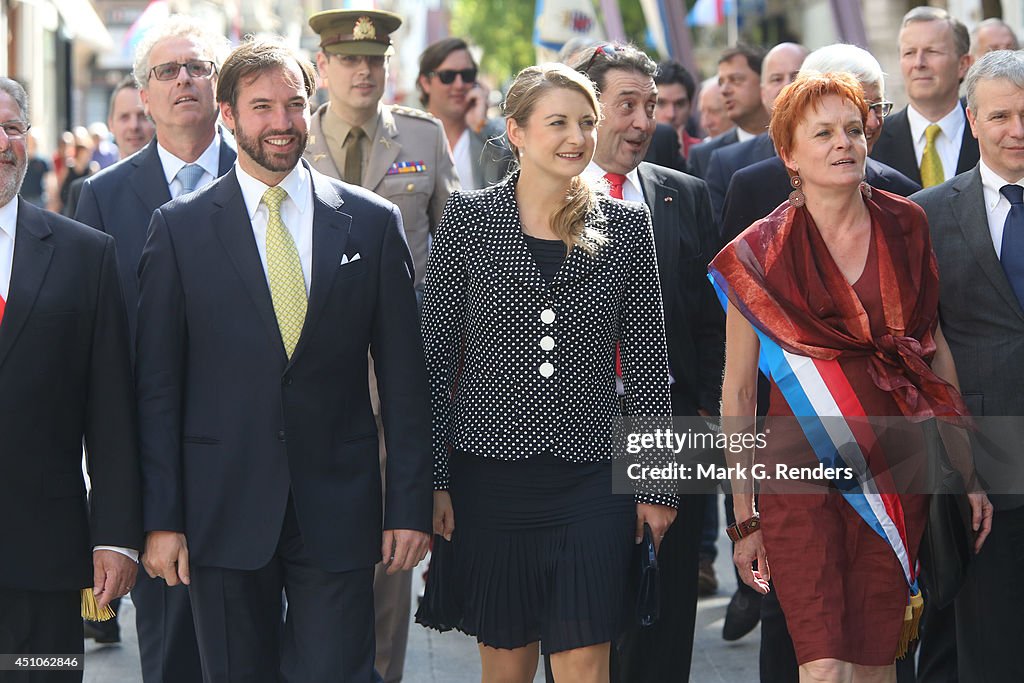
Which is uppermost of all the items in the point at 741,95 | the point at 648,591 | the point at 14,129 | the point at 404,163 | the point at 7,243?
the point at 741,95

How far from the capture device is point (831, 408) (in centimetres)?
505

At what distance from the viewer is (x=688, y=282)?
6191mm

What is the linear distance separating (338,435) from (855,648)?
1678 mm

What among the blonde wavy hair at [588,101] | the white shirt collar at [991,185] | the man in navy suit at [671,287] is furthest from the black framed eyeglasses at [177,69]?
the white shirt collar at [991,185]

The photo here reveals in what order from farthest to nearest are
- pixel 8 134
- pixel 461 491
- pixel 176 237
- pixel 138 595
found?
pixel 138 595, pixel 461 491, pixel 176 237, pixel 8 134

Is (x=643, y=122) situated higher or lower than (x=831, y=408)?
higher

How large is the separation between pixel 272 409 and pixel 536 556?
0.95m

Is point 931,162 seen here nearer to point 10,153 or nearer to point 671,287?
point 671,287

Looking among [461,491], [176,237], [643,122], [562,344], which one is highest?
[643,122]

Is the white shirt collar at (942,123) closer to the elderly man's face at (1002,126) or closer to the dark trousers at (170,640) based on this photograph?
the elderly man's face at (1002,126)

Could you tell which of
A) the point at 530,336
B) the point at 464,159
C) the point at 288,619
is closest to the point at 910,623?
the point at 530,336

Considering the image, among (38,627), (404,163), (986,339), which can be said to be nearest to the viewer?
(38,627)

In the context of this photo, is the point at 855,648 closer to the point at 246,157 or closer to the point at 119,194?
the point at 246,157

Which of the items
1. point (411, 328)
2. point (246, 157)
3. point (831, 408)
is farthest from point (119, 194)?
point (831, 408)
